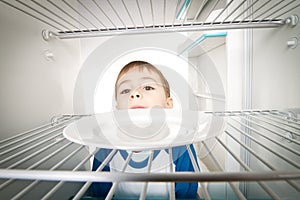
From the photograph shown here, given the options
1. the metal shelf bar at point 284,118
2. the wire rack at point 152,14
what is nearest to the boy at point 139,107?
the wire rack at point 152,14

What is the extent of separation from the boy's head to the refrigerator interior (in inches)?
7.1

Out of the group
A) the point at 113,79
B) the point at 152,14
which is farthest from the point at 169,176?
the point at 113,79

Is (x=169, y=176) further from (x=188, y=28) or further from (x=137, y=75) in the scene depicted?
(x=137, y=75)

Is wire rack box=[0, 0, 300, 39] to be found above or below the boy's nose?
above

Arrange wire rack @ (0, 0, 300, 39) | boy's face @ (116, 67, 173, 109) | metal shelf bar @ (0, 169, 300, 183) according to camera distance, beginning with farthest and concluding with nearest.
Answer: boy's face @ (116, 67, 173, 109)
wire rack @ (0, 0, 300, 39)
metal shelf bar @ (0, 169, 300, 183)

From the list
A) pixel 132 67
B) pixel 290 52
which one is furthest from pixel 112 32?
pixel 290 52

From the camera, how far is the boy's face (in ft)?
2.73

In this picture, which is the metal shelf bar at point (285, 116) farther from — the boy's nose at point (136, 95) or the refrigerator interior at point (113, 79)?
the boy's nose at point (136, 95)

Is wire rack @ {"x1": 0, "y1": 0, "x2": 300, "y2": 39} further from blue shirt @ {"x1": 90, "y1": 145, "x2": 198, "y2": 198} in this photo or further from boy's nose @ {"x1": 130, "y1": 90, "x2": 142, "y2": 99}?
blue shirt @ {"x1": 90, "y1": 145, "x2": 198, "y2": 198}

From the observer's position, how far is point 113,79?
1030 millimetres

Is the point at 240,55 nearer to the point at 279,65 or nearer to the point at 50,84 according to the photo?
the point at 279,65

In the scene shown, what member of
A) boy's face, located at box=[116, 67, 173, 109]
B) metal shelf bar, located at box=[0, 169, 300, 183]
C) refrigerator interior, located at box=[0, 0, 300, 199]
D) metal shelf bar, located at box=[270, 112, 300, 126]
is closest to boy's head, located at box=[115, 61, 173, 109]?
boy's face, located at box=[116, 67, 173, 109]

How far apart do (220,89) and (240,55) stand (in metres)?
0.34

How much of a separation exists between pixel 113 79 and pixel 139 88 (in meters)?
0.27
